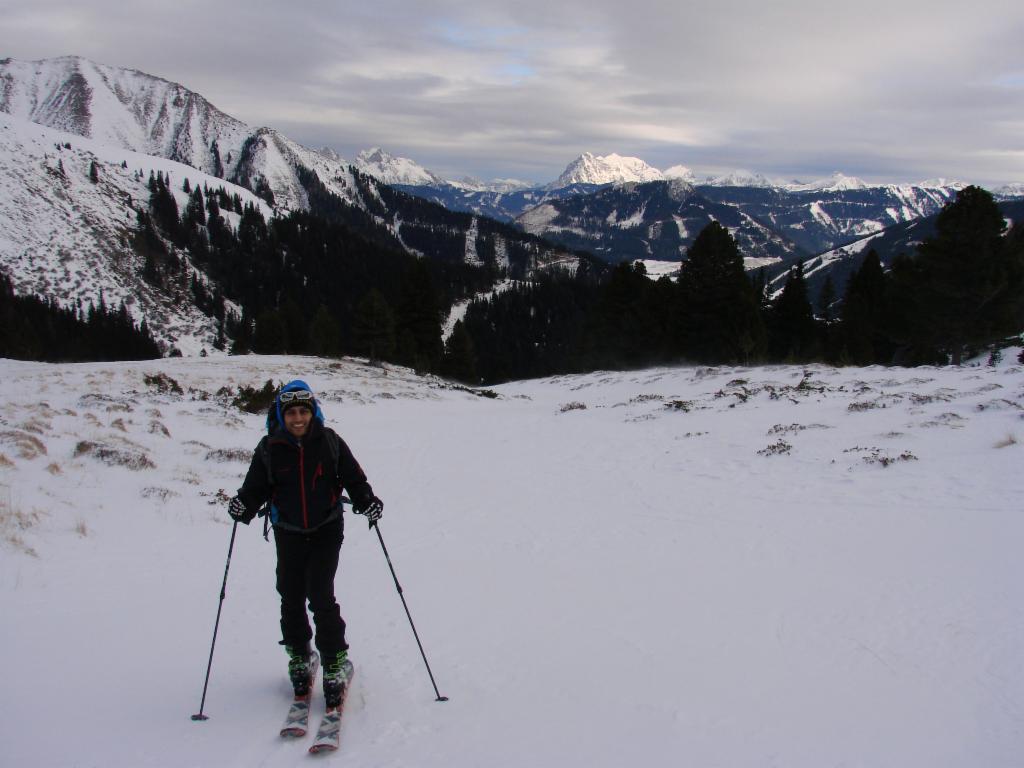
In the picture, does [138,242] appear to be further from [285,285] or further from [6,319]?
[6,319]

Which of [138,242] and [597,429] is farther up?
[138,242]

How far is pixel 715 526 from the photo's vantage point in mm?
9406

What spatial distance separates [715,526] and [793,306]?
45.3 m

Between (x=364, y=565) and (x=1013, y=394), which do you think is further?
(x=1013, y=394)

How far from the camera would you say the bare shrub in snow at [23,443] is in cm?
1023

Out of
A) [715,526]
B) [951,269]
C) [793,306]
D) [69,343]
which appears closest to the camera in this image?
[715,526]

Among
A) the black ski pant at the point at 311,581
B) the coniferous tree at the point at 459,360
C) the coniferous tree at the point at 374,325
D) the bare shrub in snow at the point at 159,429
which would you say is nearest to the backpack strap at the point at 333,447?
the black ski pant at the point at 311,581

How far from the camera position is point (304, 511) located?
4.47m

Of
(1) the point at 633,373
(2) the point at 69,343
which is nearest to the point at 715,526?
(1) the point at 633,373

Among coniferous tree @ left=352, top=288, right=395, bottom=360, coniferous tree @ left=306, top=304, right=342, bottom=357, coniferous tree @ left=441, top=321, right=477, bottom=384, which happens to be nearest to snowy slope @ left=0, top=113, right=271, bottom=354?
coniferous tree @ left=306, top=304, right=342, bottom=357

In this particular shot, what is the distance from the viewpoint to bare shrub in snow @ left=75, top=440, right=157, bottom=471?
437 inches

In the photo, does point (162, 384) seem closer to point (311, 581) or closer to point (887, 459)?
point (311, 581)

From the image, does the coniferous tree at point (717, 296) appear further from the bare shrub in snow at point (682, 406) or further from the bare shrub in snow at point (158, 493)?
the bare shrub in snow at point (158, 493)

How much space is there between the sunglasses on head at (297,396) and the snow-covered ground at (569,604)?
250 cm
